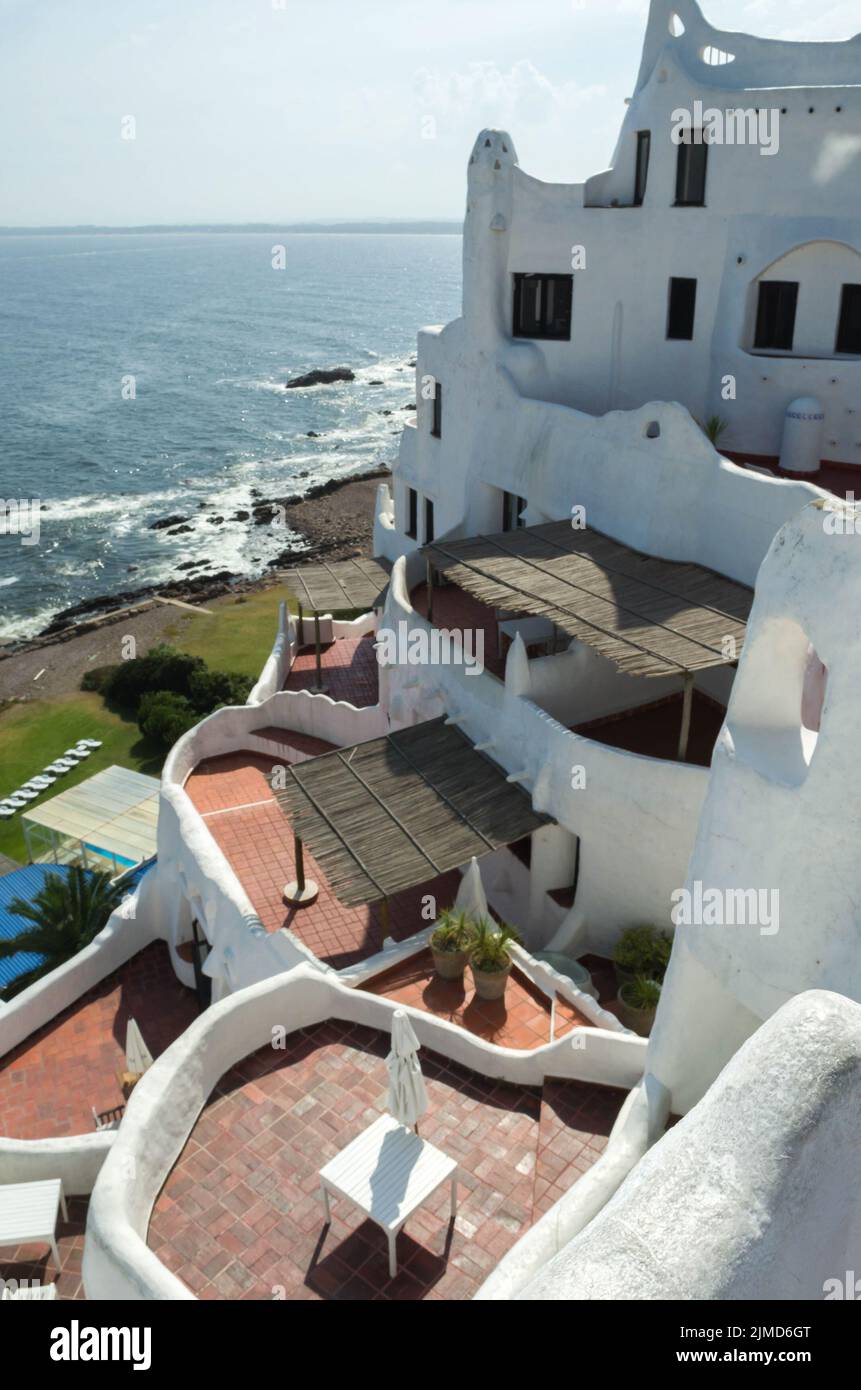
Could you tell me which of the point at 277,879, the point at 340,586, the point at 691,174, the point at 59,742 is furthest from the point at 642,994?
the point at 59,742

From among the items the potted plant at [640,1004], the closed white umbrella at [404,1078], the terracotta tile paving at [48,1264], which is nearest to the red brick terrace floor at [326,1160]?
the closed white umbrella at [404,1078]

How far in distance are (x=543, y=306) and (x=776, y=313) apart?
679 centimetres

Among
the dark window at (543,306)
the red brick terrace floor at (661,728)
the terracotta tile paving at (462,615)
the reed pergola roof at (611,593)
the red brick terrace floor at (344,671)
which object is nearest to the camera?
the reed pergola roof at (611,593)

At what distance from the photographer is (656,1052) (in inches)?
539

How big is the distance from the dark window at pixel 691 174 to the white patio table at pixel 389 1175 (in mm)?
24877

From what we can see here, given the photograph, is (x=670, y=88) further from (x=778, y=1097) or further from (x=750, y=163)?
(x=778, y=1097)

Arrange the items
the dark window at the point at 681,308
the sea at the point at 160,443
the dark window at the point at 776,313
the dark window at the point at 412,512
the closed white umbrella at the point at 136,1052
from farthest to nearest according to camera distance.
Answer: the sea at the point at 160,443 < the dark window at the point at 412,512 < the dark window at the point at 681,308 < the dark window at the point at 776,313 < the closed white umbrella at the point at 136,1052

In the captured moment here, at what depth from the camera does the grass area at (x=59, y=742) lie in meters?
42.9

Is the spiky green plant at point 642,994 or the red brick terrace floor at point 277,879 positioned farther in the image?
the red brick terrace floor at point 277,879

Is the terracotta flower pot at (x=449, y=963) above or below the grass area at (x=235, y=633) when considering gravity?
above

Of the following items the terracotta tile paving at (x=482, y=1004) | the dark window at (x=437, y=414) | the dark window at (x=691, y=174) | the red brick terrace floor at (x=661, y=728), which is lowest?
the terracotta tile paving at (x=482, y=1004)

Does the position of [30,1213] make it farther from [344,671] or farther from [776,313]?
[776,313]

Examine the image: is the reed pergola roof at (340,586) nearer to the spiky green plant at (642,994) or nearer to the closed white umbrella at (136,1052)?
the closed white umbrella at (136,1052)
